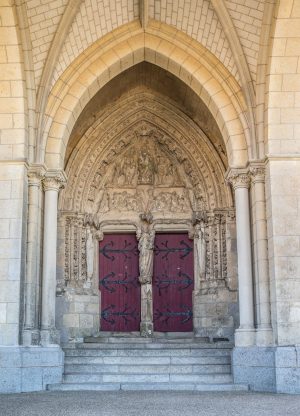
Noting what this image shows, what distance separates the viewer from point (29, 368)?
26.3 feet

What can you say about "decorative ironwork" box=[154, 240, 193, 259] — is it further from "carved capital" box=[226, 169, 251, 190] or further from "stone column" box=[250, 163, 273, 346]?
"stone column" box=[250, 163, 273, 346]

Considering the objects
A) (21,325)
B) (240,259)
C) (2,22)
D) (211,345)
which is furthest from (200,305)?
(2,22)

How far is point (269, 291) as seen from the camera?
842 centimetres

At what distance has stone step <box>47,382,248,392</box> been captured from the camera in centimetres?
800

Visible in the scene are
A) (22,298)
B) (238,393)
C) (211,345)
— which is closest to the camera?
(238,393)

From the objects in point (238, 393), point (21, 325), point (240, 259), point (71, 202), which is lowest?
point (238, 393)

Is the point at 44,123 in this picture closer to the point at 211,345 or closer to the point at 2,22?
the point at 2,22

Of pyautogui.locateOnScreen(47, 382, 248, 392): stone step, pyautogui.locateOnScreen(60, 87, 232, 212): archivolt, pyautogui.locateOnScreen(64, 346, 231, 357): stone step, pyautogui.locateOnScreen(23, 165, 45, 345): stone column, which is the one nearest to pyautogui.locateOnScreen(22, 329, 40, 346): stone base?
pyautogui.locateOnScreen(23, 165, 45, 345): stone column

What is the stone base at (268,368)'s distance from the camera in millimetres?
7781

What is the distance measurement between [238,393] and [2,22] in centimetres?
579

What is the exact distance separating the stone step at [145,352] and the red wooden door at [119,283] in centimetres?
144

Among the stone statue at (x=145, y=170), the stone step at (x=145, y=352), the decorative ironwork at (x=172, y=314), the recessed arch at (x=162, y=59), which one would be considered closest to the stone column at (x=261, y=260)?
the recessed arch at (x=162, y=59)

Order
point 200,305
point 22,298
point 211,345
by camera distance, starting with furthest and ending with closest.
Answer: point 200,305 → point 211,345 → point 22,298

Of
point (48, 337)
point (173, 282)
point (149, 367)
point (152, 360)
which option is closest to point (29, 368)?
point (48, 337)
